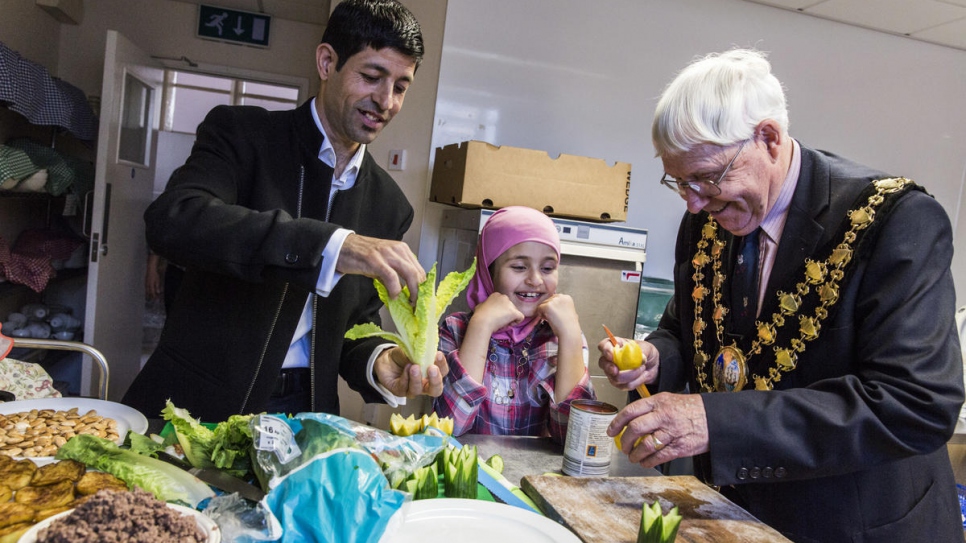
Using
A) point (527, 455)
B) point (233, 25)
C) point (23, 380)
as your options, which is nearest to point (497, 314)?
point (527, 455)

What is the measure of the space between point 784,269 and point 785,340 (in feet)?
0.49

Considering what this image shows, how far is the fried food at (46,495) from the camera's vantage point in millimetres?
753

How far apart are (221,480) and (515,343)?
1223mm

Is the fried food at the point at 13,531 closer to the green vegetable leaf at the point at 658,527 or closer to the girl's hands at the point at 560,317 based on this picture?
the green vegetable leaf at the point at 658,527

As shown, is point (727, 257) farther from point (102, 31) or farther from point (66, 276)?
point (102, 31)

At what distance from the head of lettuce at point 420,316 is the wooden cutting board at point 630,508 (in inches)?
13.4

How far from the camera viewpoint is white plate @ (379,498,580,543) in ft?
2.75

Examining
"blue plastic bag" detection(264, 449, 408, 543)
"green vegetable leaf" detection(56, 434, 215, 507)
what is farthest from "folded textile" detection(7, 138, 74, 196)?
"blue plastic bag" detection(264, 449, 408, 543)

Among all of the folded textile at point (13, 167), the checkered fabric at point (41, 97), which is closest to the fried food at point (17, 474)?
the folded textile at point (13, 167)

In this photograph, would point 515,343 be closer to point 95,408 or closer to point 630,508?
point 630,508

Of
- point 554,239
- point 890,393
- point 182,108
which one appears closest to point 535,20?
point 554,239

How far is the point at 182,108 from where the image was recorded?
6.46 metres

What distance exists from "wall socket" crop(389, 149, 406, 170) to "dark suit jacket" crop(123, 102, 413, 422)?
211 cm

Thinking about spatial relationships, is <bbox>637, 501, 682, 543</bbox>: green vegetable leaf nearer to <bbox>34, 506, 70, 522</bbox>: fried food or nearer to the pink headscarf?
<bbox>34, 506, 70, 522</bbox>: fried food
